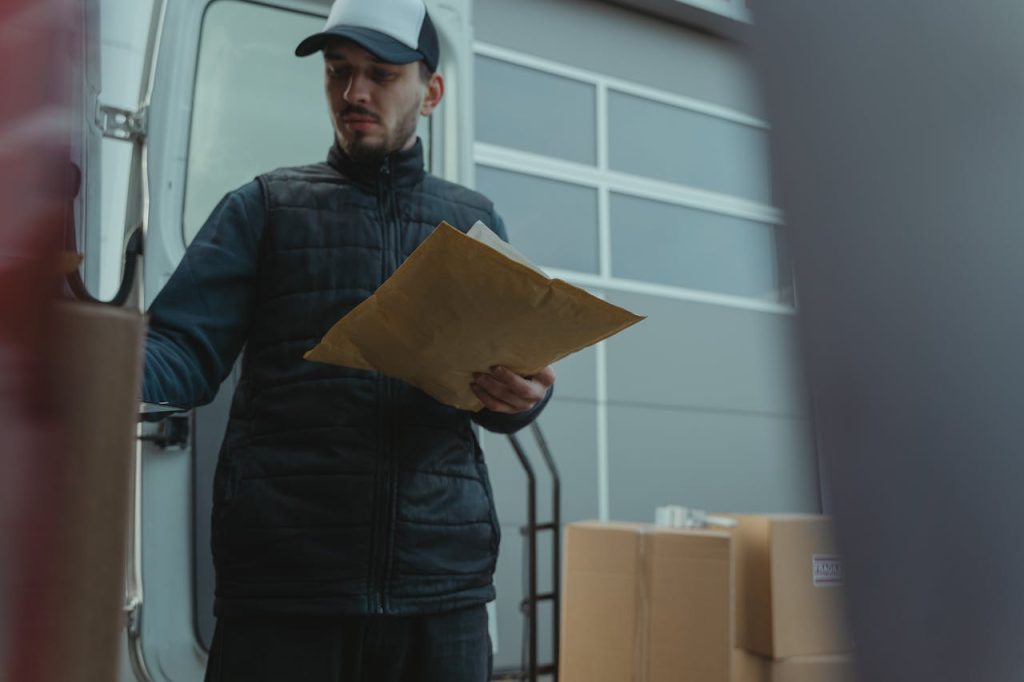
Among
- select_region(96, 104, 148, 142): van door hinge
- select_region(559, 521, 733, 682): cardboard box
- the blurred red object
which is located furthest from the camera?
select_region(559, 521, 733, 682): cardboard box

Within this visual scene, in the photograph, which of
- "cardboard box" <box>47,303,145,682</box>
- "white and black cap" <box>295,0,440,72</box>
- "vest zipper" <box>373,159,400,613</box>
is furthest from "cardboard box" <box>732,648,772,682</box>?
"cardboard box" <box>47,303,145,682</box>

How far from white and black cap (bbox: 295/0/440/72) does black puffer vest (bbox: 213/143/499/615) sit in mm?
226

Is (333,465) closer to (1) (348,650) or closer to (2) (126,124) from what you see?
(1) (348,650)

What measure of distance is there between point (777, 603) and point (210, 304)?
231 centimetres

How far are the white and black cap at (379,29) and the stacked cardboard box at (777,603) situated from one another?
212 cm

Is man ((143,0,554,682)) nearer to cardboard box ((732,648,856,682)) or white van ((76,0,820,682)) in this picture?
cardboard box ((732,648,856,682))

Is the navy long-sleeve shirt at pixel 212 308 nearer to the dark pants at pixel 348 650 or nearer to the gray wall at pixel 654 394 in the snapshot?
the dark pants at pixel 348 650

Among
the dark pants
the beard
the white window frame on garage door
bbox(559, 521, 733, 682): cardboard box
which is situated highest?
the white window frame on garage door

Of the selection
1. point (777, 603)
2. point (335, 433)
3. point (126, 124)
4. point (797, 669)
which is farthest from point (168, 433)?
point (797, 669)

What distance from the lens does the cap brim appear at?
1.46 metres

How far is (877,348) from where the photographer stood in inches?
23.2

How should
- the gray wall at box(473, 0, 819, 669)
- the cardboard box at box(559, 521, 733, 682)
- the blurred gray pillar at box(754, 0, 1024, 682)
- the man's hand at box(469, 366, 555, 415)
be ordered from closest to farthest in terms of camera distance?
the blurred gray pillar at box(754, 0, 1024, 682) < the man's hand at box(469, 366, 555, 415) < the cardboard box at box(559, 521, 733, 682) < the gray wall at box(473, 0, 819, 669)

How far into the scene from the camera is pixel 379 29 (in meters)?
1.50

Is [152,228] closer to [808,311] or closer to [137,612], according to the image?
[137,612]
